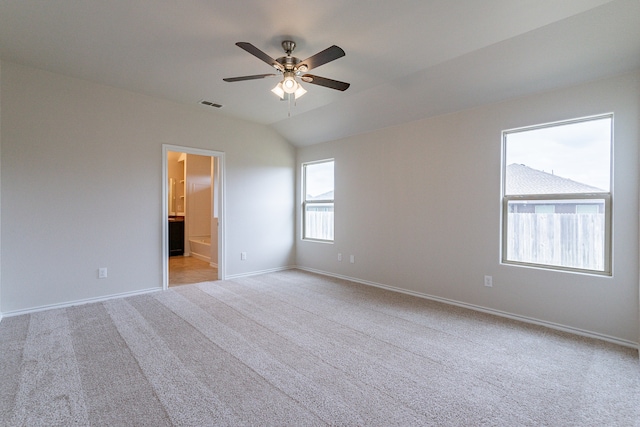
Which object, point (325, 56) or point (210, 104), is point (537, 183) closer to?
point (325, 56)

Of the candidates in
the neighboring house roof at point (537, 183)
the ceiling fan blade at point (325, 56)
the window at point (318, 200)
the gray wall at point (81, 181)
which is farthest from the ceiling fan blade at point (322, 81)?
the window at point (318, 200)

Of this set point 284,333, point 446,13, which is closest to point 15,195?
point 284,333

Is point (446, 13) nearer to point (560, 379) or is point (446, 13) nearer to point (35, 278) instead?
point (560, 379)

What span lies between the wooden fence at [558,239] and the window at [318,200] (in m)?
3.01

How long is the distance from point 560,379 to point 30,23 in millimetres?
5107

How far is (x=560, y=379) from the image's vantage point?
220 cm

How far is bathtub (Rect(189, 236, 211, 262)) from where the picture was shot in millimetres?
7186

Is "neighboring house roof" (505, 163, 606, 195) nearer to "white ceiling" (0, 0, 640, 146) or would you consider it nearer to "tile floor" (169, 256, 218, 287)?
"white ceiling" (0, 0, 640, 146)

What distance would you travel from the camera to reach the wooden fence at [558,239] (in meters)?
3.00

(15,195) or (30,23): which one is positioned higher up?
(30,23)

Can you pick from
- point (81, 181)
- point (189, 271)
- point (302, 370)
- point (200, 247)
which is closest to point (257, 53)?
point (302, 370)

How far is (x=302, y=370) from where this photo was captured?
90.6 inches

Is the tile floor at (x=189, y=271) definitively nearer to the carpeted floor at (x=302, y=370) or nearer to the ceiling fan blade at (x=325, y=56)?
the carpeted floor at (x=302, y=370)

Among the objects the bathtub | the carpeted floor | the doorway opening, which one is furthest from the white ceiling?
the bathtub
